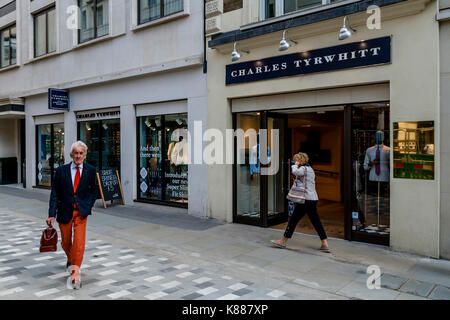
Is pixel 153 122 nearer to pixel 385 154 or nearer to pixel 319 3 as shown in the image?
pixel 319 3

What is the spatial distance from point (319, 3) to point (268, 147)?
3281 mm

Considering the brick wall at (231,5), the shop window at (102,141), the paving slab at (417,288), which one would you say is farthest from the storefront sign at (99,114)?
the paving slab at (417,288)

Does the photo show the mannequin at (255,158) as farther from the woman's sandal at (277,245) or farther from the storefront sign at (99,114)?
the storefront sign at (99,114)

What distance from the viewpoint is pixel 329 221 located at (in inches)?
370

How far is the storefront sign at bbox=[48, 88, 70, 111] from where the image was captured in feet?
43.5

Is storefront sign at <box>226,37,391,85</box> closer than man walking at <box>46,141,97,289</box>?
No

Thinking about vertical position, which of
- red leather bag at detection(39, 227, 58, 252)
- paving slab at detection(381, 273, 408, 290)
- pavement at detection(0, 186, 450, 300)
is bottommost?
paving slab at detection(381, 273, 408, 290)

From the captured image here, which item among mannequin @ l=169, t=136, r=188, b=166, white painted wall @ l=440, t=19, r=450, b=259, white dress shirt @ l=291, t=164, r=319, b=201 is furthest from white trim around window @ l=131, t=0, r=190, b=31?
white painted wall @ l=440, t=19, r=450, b=259

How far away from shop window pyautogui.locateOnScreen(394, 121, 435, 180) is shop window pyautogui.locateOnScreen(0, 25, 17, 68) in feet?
53.0

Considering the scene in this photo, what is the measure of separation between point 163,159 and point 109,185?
6.26 feet

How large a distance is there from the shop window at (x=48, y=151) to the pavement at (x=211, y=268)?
21.2ft

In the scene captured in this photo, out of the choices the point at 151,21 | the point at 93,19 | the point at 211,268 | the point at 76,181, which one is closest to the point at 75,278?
the point at 76,181

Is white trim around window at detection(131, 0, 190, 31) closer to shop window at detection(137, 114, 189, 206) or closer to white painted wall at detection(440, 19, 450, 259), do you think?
shop window at detection(137, 114, 189, 206)
